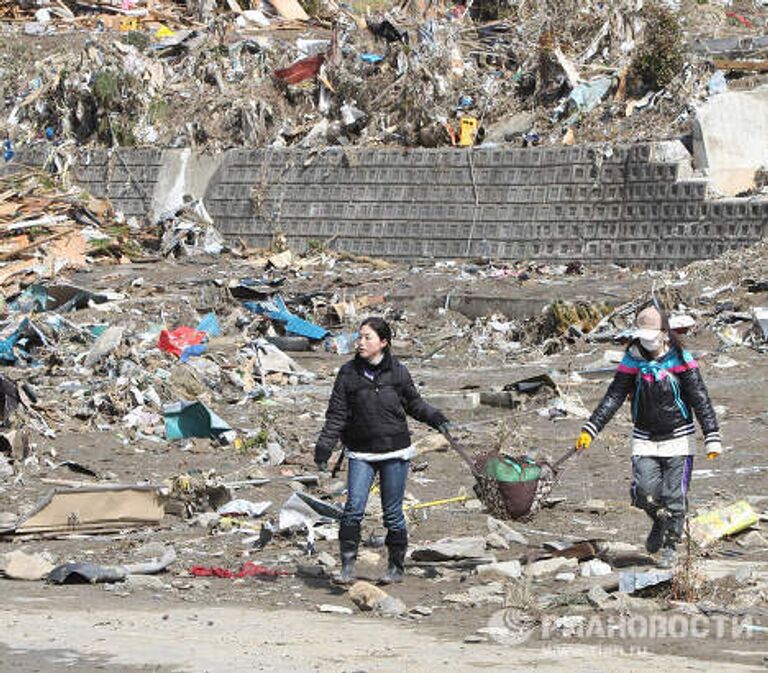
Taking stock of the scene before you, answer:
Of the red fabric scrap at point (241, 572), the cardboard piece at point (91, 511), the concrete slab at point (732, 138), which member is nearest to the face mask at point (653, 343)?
the red fabric scrap at point (241, 572)

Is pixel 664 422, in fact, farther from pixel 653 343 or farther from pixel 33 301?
pixel 33 301

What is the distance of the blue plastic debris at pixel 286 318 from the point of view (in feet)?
59.1

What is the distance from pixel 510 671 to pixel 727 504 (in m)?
4.09

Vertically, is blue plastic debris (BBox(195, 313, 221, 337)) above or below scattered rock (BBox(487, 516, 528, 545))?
below

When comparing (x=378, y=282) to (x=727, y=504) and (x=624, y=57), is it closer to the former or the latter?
(x=624, y=57)

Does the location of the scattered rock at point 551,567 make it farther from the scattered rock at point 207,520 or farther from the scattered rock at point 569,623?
the scattered rock at point 207,520

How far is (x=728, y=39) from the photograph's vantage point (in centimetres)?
2236

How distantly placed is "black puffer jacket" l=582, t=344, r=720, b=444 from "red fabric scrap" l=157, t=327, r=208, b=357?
8.29 metres

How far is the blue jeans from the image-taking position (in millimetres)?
7977

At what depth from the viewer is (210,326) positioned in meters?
17.6

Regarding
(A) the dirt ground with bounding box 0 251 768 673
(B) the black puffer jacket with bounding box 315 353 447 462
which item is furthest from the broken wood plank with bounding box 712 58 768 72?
(B) the black puffer jacket with bounding box 315 353 447 462

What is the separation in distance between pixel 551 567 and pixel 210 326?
390 inches

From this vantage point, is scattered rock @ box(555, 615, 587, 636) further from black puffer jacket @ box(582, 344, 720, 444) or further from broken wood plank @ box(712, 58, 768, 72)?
broken wood plank @ box(712, 58, 768, 72)

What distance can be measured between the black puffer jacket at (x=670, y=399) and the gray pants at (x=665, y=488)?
0.42ft
